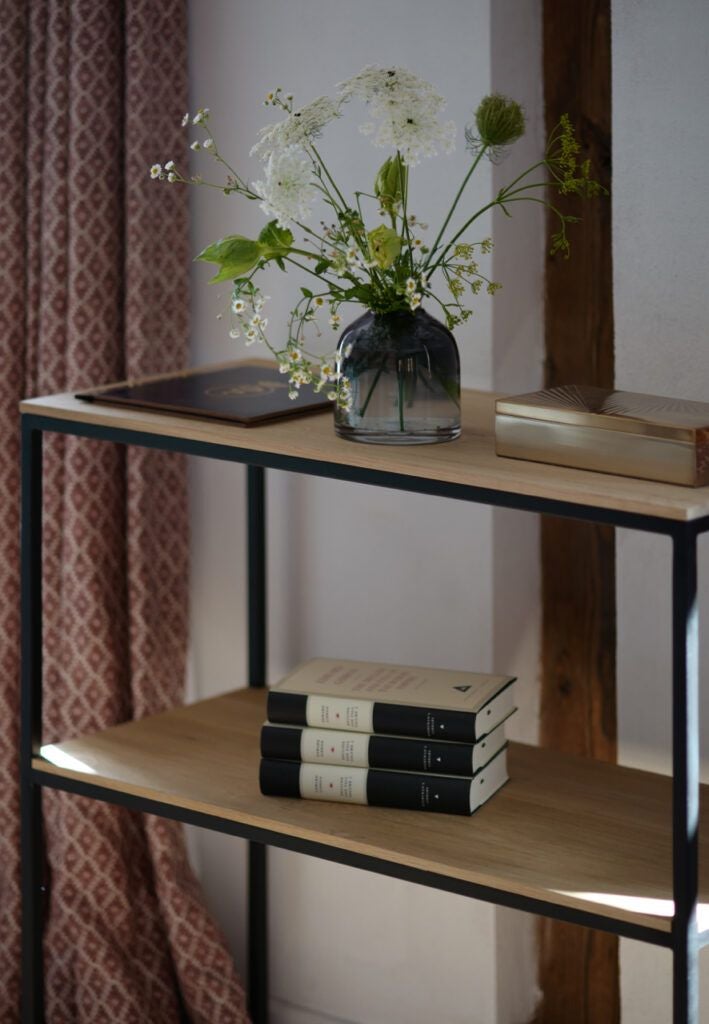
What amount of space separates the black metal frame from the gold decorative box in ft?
0.26

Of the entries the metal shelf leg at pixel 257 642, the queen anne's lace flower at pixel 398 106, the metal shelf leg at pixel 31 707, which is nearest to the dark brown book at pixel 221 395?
the metal shelf leg at pixel 31 707

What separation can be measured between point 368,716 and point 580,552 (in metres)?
0.51

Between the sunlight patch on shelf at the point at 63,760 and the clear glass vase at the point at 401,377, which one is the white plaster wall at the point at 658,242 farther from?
the sunlight patch on shelf at the point at 63,760

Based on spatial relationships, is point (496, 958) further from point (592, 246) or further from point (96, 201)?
point (96, 201)

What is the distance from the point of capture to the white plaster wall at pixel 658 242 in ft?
5.76

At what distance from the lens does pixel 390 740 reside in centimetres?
170

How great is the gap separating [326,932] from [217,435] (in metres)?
0.98

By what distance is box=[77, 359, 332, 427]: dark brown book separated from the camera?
174 centimetres

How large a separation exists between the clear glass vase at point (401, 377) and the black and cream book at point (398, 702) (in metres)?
0.31

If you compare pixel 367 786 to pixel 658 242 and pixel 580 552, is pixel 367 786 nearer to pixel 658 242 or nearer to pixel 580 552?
pixel 580 552

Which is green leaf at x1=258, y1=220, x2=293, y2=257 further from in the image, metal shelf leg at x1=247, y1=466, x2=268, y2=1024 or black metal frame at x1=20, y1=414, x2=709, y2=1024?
metal shelf leg at x1=247, y1=466, x2=268, y2=1024

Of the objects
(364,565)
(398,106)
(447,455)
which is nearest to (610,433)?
(447,455)

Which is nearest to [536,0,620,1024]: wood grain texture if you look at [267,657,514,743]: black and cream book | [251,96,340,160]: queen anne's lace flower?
[267,657,514,743]: black and cream book

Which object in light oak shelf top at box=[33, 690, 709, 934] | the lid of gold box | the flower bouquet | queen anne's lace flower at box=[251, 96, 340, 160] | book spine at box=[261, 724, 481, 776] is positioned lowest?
light oak shelf top at box=[33, 690, 709, 934]
